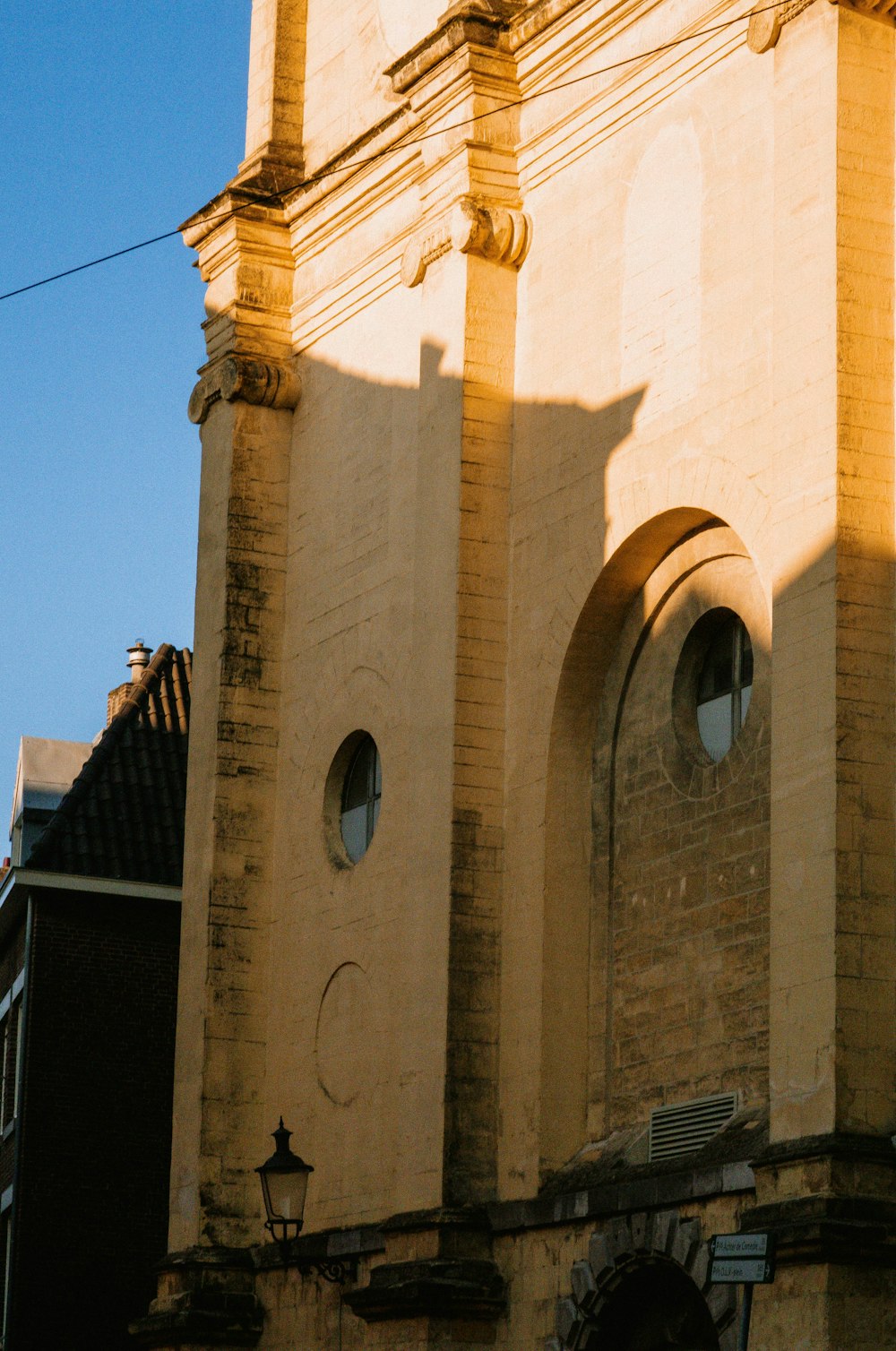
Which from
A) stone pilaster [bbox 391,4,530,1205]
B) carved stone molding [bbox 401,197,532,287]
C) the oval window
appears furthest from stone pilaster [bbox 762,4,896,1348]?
stone pilaster [bbox 391,4,530,1205]

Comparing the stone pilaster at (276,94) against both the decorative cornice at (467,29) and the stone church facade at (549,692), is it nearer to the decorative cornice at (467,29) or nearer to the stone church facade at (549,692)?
the stone church facade at (549,692)

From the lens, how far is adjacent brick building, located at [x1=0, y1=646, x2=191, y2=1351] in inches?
1064

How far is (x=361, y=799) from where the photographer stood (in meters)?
22.2

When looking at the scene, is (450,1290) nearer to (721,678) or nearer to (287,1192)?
(287,1192)

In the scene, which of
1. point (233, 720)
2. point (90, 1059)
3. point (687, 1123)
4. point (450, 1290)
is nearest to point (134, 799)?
point (90, 1059)

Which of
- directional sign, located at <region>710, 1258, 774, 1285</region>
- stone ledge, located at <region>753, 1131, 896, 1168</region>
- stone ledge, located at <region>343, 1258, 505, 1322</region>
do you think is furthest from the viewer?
stone ledge, located at <region>343, 1258, 505, 1322</region>

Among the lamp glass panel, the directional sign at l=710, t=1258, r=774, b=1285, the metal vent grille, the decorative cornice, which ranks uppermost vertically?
the decorative cornice

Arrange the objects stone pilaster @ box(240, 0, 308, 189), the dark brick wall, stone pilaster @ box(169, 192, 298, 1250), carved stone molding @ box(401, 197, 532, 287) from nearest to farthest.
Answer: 1. carved stone molding @ box(401, 197, 532, 287)
2. stone pilaster @ box(169, 192, 298, 1250)
3. stone pilaster @ box(240, 0, 308, 189)
4. the dark brick wall

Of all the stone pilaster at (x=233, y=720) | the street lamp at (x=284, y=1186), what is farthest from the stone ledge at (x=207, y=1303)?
the street lamp at (x=284, y=1186)

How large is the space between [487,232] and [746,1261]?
10.4 metres

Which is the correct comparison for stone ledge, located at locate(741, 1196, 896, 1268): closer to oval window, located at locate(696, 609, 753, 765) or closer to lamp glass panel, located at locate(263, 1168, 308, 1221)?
oval window, located at locate(696, 609, 753, 765)

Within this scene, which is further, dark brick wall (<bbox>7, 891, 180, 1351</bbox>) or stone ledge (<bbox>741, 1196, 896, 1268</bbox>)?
dark brick wall (<bbox>7, 891, 180, 1351</bbox>)

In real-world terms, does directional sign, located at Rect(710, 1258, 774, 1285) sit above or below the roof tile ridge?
below

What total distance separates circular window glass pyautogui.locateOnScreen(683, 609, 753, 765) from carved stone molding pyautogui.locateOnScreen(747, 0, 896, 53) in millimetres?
4147
